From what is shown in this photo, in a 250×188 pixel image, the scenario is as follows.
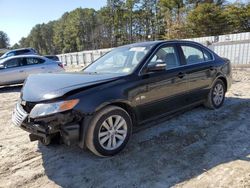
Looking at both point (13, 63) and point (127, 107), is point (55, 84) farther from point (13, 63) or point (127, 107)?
point (13, 63)

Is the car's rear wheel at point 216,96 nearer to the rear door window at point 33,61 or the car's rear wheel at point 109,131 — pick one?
the car's rear wheel at point 109,131

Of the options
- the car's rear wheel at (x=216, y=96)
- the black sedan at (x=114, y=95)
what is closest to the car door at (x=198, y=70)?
the black sedan at (x=114, y=95)

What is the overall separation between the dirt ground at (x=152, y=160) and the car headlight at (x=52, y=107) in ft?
2.59

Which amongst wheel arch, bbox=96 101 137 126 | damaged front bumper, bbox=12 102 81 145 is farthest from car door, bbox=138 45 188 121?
damaged front bumper, bbox=12 102 81 145

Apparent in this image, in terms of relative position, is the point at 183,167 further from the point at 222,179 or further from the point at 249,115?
the point at 249,115

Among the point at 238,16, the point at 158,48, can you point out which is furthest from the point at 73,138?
the point at 238,16

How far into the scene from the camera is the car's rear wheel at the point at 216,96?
5504 mm

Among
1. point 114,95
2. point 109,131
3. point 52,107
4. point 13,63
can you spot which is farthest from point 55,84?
point 13,63

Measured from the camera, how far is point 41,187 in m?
3.03

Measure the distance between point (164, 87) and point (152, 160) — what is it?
1308 millimetres

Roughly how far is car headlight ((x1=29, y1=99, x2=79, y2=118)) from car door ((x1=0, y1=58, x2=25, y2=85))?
28.7ft

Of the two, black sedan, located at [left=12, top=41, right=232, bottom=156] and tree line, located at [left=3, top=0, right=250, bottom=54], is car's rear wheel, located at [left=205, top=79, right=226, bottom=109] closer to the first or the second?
black sedan, located at [left=12, top=41, right=232, bottom=156]

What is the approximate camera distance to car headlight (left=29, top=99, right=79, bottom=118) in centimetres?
318

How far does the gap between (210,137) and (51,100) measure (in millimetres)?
2574
